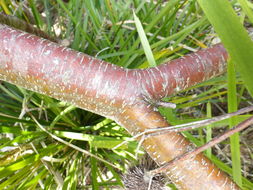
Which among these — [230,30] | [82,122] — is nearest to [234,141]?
[230,30]

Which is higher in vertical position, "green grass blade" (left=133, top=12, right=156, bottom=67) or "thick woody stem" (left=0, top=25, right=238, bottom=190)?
"green grass blade" (left=133, top=12, right=156, bottom=67)

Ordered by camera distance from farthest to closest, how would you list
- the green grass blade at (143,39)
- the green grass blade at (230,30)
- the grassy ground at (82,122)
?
the grassy ground at (82,122), the green grass blade at (143,39), the green grass blade at (230,30)

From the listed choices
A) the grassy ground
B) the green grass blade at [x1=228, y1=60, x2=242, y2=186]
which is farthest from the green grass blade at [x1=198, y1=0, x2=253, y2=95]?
the grassy ground

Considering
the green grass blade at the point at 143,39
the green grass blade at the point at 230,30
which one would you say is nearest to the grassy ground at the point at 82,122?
the green grass blade at the point at 143,39

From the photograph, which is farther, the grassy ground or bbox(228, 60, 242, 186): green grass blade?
the grassy ground

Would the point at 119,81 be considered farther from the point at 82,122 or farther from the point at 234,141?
the point at 82,122

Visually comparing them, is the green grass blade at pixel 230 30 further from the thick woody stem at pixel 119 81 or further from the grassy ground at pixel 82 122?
the grassy ground at pixel 82 122

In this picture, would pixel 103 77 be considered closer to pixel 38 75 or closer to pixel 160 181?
pixel 38 75

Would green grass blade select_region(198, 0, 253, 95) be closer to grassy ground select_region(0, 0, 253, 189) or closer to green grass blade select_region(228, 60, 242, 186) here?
green grass blade select_region(228, 60, 242, 186)

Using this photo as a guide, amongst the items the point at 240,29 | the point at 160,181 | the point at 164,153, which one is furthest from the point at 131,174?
the point at 240,29
